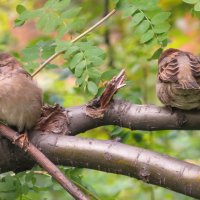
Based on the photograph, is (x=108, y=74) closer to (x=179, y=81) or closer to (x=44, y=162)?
(x=179, y=81)

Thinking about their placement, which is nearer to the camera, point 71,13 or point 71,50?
point 71,50

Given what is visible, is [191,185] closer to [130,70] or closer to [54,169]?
[54,169]

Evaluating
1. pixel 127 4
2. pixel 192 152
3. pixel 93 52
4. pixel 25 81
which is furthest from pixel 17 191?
pixel 192 152

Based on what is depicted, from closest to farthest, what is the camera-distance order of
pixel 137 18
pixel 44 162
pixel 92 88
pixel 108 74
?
pixel 44 162, pixel 92 88, pixel 137 18, pixel 108 74

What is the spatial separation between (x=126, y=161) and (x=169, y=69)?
98cm

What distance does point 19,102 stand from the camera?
9.16ft

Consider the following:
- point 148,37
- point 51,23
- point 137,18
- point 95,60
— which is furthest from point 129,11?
point 51,23

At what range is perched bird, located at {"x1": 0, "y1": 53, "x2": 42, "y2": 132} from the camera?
9.00ft

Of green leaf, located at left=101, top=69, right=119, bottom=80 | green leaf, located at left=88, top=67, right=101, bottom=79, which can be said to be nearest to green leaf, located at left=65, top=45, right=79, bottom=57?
green leaf, located at left=88, top=67, right=101, bottom=79

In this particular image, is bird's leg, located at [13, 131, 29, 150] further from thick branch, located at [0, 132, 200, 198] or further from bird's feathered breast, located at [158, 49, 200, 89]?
bird's feathered breast, located at [158, 49, 200, 89]

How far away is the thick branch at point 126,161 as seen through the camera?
2334mm

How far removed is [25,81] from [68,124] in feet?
1.05

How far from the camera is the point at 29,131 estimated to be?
270cm

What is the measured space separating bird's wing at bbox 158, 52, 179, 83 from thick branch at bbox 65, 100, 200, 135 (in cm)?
47
